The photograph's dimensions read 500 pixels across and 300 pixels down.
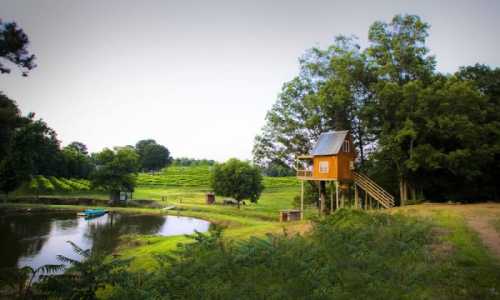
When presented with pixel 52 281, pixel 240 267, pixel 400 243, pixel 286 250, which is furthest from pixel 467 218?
pixel 52 281

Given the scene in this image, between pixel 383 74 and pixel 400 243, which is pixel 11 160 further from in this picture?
pixel 400 243

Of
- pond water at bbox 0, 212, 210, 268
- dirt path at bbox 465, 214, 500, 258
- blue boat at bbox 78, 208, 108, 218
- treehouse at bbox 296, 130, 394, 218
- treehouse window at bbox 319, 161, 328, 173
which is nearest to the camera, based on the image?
dirt path at bbox 465, 214, 500, 258

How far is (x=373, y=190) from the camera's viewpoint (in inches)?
1345

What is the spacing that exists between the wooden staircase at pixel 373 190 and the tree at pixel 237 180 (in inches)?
864

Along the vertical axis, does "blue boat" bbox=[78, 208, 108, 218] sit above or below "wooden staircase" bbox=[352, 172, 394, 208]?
below

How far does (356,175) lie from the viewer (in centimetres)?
3550

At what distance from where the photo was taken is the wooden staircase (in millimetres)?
32875

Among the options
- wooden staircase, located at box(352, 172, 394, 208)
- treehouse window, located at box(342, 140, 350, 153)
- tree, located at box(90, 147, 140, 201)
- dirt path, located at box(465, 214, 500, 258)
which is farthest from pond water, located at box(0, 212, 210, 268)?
dirt path, located at box(465, 214, 500, 258)

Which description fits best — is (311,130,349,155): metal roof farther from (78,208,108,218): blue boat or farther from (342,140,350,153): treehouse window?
(78,208,108,218): blue boat

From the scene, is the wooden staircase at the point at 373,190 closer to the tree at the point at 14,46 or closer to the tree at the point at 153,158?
the tree at the point at 14,46

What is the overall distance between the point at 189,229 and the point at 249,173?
16917 mm

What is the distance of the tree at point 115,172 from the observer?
63.4 metres

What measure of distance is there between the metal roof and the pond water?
15262 millimetres

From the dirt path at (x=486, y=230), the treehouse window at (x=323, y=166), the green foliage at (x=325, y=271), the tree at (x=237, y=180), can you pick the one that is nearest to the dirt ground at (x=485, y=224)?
the dirt path at (x=486, y=230)
